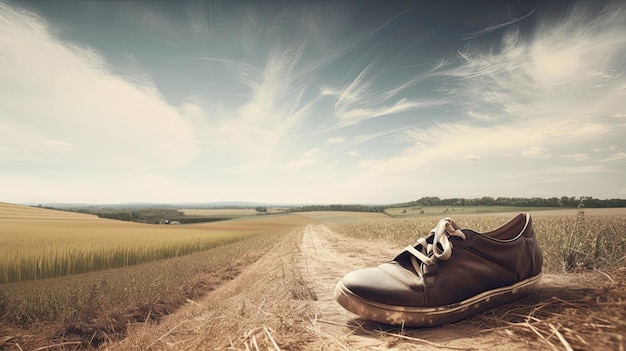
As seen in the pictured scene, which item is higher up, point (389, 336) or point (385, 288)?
point (385, 288)

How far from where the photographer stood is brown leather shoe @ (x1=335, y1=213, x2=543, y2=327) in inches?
64.7

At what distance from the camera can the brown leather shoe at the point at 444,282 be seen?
1643 mm

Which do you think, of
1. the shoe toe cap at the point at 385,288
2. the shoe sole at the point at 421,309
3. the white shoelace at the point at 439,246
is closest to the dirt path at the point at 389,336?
the shoe sole at the point at 421,309

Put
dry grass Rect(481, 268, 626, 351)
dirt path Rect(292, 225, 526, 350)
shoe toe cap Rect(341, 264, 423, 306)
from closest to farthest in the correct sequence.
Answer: dry grass Rect(481, 268, 626, 351) < dirt path Rect(292, 225, 526, 350) < shoe toe cap Rect(341, 264, 423, 306)

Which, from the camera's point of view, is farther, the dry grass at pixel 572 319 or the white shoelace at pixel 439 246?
the white shoelace at pixel 439 246

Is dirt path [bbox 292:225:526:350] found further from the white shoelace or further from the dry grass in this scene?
the white shoelace

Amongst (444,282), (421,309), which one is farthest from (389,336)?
(444,282)

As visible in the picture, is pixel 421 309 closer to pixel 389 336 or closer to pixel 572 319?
pixel 389 336

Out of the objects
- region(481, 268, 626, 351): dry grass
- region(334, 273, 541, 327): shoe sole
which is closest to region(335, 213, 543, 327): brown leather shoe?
region(334, 273, 541, 327): shoe sole

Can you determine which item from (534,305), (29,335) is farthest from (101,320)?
(534,305)

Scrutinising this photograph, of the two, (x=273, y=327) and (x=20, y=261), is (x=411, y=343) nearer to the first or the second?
(x=273, y=327)

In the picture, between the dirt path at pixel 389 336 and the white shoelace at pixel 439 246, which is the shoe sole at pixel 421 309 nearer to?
the dirt path at pixel 389 336

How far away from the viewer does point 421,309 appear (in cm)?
163

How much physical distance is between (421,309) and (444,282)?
212 millimetres
